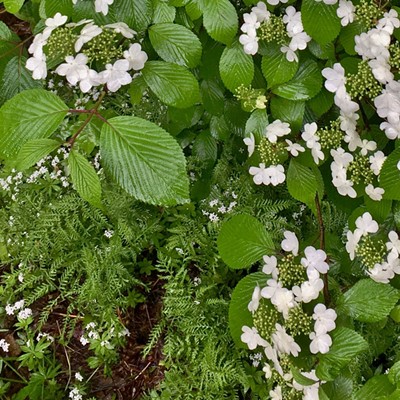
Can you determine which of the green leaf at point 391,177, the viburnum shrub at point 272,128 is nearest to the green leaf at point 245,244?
the viburnum shrub at point 272,128

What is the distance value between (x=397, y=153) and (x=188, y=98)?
0.34 meters

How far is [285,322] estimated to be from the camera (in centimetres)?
86

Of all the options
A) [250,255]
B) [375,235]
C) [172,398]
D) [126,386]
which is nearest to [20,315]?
[126,386]

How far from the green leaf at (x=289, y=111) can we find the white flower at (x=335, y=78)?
10 cm

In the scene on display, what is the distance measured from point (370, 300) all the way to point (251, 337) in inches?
7.8

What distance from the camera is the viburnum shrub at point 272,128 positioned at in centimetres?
81

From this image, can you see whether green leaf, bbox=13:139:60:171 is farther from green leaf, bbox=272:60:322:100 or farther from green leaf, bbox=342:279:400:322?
green leaf, bbox=342:279:400:322

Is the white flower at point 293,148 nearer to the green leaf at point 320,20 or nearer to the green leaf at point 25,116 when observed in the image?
the green leaf at point 320,20

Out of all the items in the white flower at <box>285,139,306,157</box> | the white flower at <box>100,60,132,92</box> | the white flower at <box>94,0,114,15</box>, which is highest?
the white flower at <box>94,0,114,15</box>

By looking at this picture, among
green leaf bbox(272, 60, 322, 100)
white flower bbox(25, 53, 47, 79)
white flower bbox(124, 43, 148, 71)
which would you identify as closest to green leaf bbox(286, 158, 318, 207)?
green leaf bbox(272, 60, 322, 100)

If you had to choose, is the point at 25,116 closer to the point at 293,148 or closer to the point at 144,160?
the point at 144,160

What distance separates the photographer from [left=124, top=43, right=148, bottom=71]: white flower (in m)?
0.84

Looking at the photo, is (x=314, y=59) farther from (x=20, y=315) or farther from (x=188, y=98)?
(x=20, y=315)

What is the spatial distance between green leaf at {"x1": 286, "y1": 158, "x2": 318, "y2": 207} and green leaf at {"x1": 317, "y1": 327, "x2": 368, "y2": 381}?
230mm
